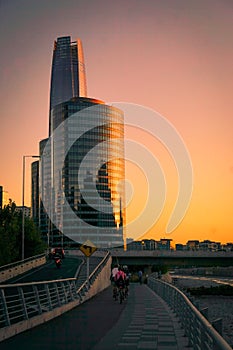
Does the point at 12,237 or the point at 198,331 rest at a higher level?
the point at 12,237

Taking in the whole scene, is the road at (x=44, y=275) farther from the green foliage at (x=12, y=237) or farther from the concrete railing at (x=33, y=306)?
the concrete railing at (x=33, y=306)

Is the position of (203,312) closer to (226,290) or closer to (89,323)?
(89,323)

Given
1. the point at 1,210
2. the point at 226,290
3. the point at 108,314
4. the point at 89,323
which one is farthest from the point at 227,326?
the point at 1,210

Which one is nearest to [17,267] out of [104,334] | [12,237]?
[12,237]

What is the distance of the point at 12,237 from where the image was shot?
274ft

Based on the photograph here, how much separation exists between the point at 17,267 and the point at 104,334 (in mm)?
51807

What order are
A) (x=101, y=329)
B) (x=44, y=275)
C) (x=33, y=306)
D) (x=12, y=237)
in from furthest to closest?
(x=12, y=237) → (x=44, y=275) → (x=33, y=306) → (x=101, y=329)

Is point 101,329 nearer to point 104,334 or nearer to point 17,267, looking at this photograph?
point 104,334

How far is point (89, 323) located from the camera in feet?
67.1

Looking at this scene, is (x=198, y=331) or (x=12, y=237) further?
(x=12, y=237)

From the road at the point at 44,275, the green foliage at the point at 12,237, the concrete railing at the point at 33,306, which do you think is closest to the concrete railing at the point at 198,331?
the concrete railing at the point at 33,306

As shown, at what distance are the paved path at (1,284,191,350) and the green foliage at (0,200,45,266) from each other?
183ft

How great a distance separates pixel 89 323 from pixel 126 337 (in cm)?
416

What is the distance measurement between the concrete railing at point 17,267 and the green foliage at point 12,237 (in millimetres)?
3399
